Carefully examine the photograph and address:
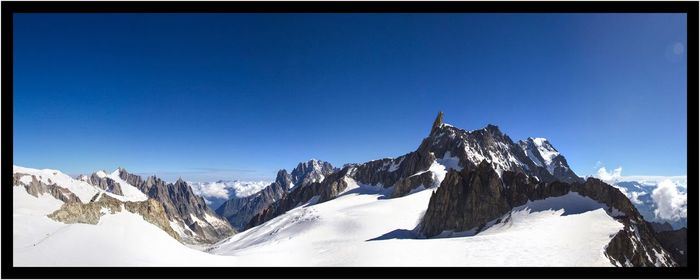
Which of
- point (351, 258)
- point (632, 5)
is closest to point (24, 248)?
point (351, 258)

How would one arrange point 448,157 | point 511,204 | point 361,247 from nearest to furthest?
1. point 361,247
2. point 511,204
3. point 448,157

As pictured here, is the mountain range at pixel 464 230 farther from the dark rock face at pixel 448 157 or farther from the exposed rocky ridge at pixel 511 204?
the dark rock face at pixel 448 157

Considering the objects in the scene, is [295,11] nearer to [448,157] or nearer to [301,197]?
[448,157]

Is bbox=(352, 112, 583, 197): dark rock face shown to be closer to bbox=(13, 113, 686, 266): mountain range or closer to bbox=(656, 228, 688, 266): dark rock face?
bbox=(13, 113, 686, 266): mountain range

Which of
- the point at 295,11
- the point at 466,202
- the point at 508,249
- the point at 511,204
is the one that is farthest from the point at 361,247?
the point at 295,11

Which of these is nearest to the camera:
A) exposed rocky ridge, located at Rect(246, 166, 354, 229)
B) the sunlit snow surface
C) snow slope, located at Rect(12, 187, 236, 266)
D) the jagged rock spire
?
snow slope, located at Rect(12, 187, 236, 266)

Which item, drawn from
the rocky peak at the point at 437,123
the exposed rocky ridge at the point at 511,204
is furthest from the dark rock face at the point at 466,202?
the rocky peak at the point at 437,123

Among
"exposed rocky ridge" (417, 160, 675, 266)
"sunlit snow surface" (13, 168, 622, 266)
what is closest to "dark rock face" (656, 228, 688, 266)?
"exposed rocky ridge" (417, 160, 675, 266)
